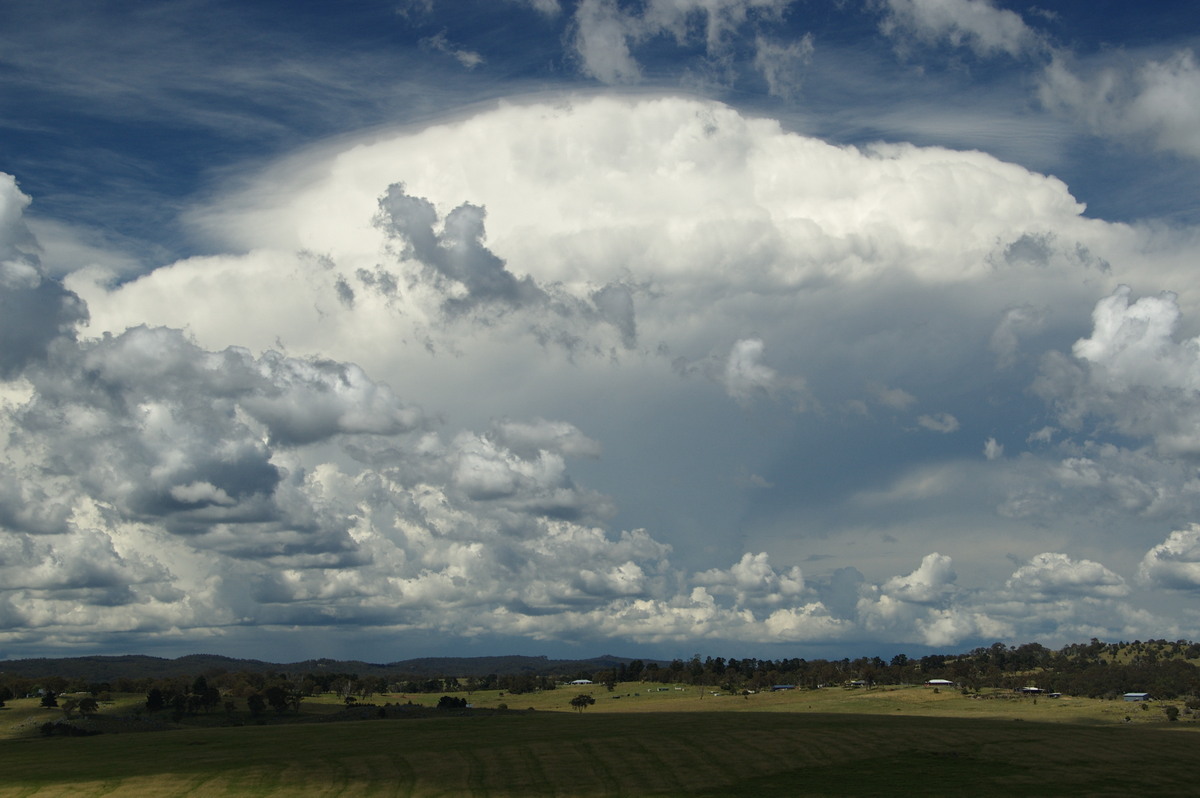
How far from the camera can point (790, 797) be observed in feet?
391

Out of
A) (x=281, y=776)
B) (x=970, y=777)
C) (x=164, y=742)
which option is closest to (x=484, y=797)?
(x=281, y=776)

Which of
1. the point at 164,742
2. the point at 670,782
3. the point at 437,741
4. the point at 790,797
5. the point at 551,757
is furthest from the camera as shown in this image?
the point at 164,742

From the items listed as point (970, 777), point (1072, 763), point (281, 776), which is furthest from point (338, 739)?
point (1072, 763)

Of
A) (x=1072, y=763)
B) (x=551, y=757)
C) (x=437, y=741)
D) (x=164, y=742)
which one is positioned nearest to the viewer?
(x=1072, y=763)

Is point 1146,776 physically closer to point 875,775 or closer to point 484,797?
point 875,775

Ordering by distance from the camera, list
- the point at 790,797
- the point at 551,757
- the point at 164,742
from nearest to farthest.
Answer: the point at 790,797 → the point at 551,757 → the point at 164,742

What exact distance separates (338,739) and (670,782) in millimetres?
79752

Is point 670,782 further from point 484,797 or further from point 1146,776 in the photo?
point 1146,776

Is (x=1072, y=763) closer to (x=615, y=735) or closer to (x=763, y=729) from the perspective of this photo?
(x=763, y=729)

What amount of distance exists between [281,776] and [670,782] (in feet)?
175

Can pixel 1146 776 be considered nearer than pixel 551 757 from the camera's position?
Yes

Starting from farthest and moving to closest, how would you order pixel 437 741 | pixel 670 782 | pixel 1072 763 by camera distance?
pixel 437 741 < pixel 1072 763 < pixel 670 782

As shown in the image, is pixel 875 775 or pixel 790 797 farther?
pixel 875 775

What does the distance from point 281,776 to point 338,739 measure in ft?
158
